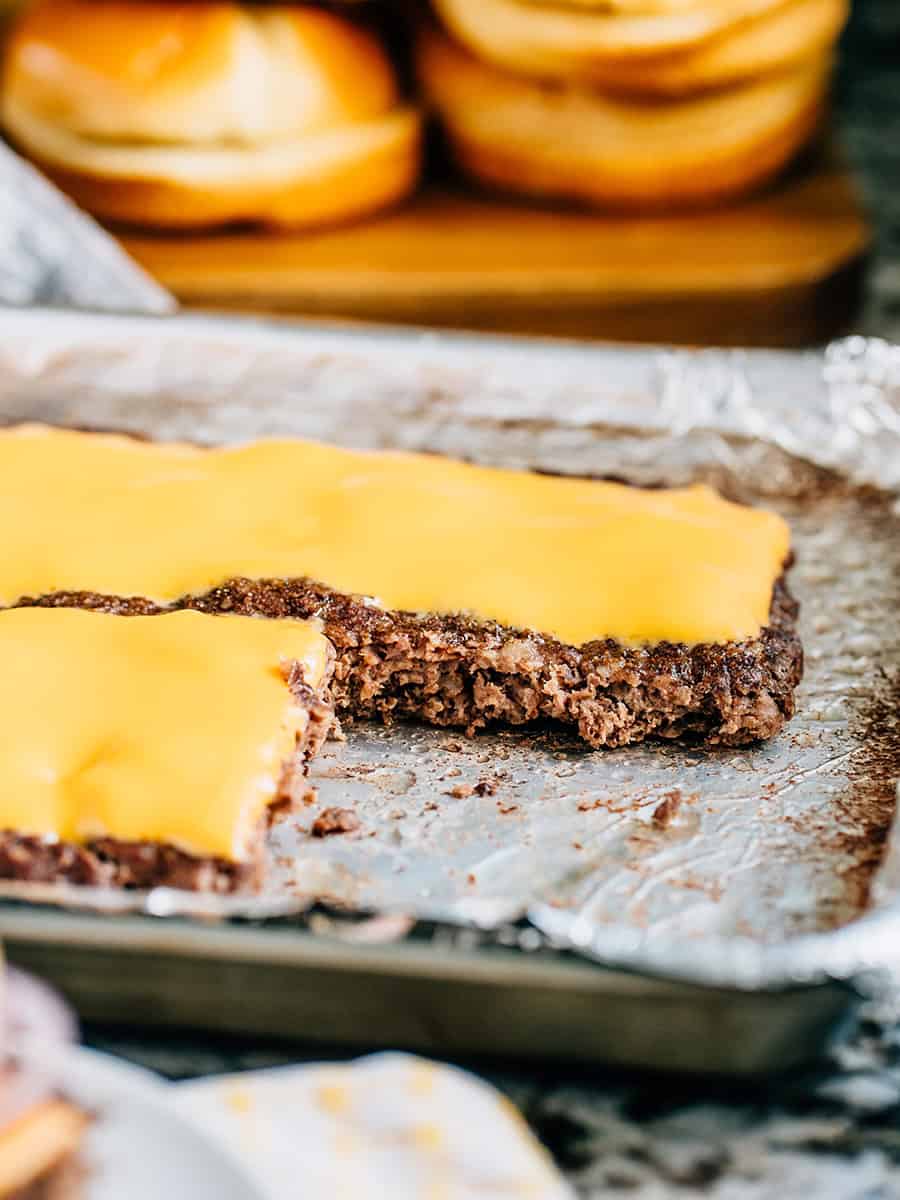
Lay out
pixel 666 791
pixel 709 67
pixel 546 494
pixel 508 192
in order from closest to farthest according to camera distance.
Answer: pixel 666 791 → pixel 546 494 → pixel 709 67 → pixel 508 192

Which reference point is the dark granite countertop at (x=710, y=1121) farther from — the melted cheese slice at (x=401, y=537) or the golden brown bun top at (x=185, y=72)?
the golden brown bun top at (x=185, y=72)

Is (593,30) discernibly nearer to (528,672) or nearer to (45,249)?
(45,249)

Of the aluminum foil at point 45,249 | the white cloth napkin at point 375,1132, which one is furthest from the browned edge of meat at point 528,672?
the aluminum foil at point 45,249

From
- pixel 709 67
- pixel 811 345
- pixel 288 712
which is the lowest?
pixel 811 345

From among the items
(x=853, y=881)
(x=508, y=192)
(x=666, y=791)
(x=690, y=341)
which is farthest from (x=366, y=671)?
(x=508, y=192)

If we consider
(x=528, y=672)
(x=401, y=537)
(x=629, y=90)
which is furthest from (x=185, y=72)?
(x=528, y=672)

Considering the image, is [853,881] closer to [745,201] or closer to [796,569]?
[796,569]

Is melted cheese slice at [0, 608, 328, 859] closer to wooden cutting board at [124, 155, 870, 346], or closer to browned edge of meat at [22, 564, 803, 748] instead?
browned edge of meat at [22, 564, 803, 748]
